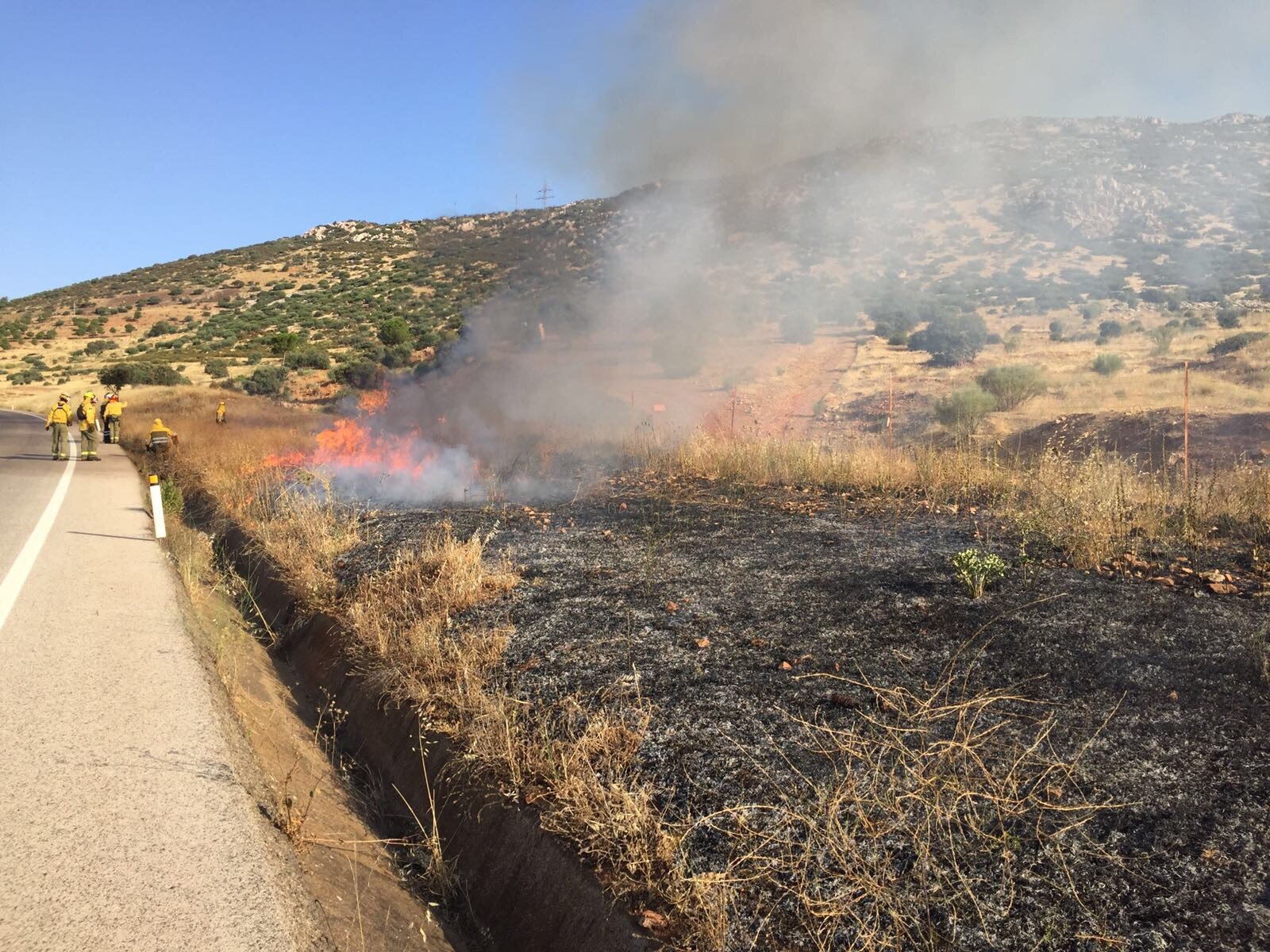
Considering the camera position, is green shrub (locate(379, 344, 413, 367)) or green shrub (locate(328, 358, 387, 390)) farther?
green shrub (locate(379, 344, 413, 367))

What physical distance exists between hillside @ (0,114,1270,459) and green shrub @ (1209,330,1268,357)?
0.57 feet

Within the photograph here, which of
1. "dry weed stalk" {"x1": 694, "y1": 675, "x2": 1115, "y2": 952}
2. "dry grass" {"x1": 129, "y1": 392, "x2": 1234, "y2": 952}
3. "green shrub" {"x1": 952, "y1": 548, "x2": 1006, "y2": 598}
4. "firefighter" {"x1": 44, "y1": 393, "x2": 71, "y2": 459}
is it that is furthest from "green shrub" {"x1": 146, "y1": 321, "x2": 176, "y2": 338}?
"dry weed stalk" {"x1": 694, "y1": 675, "x2": 1115, "y2": 952}

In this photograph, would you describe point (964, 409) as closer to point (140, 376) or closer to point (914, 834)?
point (914, 834)

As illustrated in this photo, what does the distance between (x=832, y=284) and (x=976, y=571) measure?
32295mm

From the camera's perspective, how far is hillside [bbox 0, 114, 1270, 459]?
80.4ft

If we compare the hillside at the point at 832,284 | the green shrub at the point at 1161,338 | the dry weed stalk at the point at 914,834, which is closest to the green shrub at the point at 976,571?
the dry weed stalk at the point at 914,834

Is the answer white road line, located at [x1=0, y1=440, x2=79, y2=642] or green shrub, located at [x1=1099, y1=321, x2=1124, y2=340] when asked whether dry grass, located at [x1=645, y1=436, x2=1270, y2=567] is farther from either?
green shrub, located at [x1=1099, y1=321, x2=1124, y2=340]

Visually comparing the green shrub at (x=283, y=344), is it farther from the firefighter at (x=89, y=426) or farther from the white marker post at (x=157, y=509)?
the white marker post at (x=157, y=509)

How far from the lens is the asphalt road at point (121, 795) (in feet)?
11.3

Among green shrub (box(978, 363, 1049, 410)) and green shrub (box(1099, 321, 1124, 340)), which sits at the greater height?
green shrub (box(1099, 321, 1124, 340))

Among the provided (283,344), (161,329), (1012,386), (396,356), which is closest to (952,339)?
(1012,386)

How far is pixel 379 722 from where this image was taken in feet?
20.3

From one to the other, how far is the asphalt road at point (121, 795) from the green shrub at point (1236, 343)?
82.5 feet

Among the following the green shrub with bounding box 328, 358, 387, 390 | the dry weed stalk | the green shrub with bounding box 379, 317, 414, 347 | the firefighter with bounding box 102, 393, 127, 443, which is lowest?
the dry weed stalk
